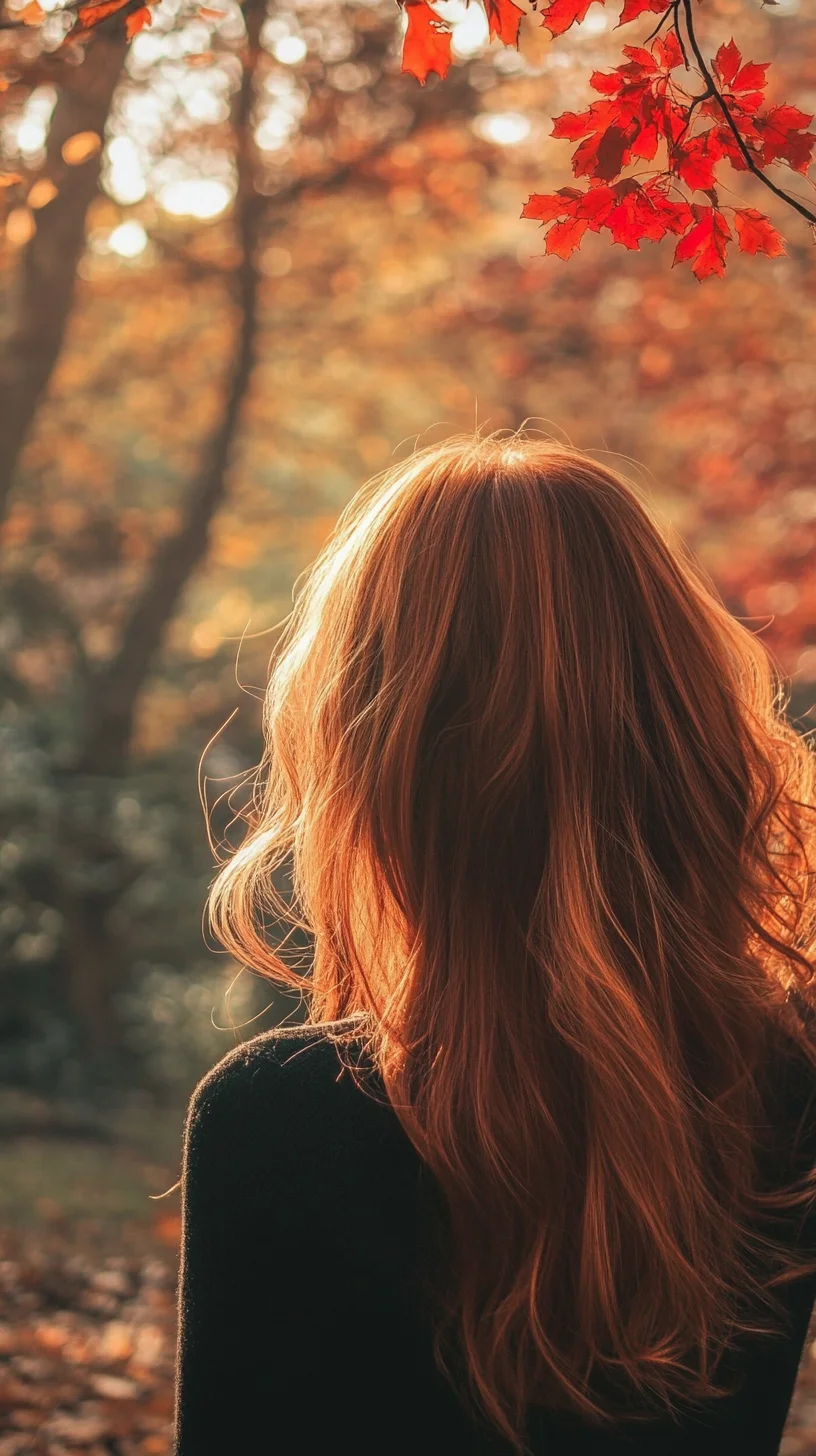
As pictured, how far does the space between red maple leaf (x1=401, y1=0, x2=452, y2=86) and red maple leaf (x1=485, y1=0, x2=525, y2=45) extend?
0.08 m

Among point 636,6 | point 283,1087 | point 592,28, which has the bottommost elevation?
point 283,1087

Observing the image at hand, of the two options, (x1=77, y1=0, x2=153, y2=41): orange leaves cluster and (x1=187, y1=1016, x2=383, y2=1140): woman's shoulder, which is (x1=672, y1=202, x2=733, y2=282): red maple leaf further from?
(x1=187, y1=1016, x2=383, y2=1140): woman's shoulder

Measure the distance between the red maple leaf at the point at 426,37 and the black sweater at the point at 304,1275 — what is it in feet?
4.15

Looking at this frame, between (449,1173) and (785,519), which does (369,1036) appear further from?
(785,519)

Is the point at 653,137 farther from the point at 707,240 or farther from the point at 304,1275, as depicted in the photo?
the point at 304,1275

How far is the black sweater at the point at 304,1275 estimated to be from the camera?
3.96 feet

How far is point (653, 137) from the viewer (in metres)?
1.58

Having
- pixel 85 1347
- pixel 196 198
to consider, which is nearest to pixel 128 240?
pixel 196 198

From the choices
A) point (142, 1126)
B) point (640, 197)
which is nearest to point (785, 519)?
point (142, 1126)

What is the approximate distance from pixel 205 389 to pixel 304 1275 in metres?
9.35

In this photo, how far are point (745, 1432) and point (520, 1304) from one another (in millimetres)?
381

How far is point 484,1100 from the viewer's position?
3.97 feet

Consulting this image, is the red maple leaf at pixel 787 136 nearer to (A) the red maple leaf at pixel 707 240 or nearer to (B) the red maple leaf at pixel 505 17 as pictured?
(A) the red maple leaf at pixel 707 240

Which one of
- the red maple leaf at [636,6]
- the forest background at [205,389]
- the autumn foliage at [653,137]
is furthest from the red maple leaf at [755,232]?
the forest background at [205,389]
